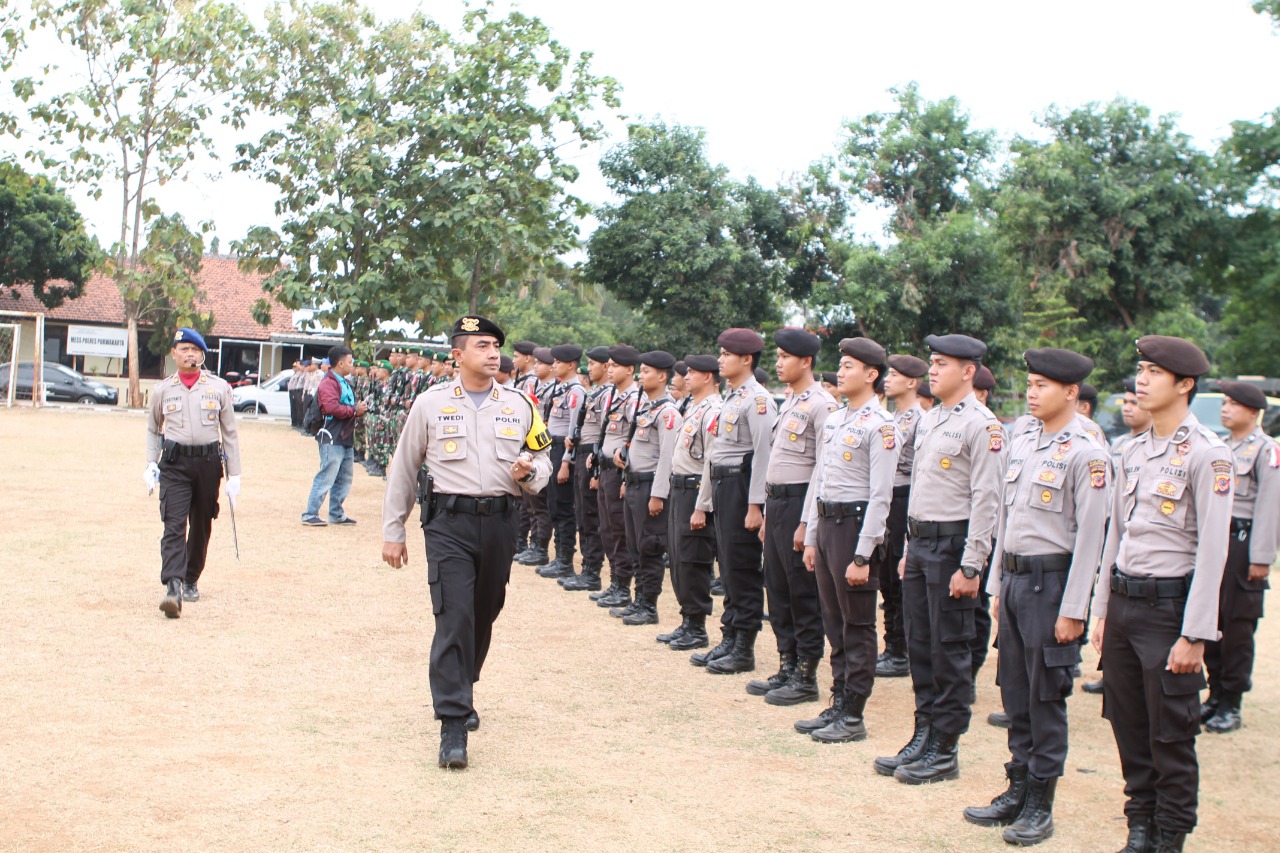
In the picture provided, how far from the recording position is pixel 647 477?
A: 935cm

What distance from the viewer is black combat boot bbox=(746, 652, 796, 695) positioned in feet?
23.6

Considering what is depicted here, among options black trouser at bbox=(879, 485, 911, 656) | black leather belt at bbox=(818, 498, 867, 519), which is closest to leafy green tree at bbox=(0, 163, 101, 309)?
black trouser at bbox=(879, 485, 911, 656)

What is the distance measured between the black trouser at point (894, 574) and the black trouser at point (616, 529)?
7.66 ft

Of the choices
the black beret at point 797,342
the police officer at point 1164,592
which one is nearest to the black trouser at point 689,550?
the black beret at point 797,342

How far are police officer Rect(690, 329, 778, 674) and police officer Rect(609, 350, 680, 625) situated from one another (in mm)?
1347

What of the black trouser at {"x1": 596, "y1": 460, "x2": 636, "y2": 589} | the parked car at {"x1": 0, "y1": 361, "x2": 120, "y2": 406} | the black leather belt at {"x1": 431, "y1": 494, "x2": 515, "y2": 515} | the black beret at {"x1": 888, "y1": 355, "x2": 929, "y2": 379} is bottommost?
the parked car at {"x1": 0, "y1": 361, "x2": 120, "y2": 406}

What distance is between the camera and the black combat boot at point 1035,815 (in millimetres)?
4879

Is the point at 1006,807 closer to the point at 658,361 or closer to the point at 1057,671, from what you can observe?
the point at 1057,671

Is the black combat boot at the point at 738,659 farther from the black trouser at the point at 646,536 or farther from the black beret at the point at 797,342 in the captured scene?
the black beret at the point at 797,342

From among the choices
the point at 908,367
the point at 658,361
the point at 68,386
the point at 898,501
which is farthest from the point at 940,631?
the point at 68,386

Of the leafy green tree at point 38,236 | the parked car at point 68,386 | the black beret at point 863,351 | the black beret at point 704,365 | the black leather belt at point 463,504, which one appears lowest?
the parked car at point 68,386

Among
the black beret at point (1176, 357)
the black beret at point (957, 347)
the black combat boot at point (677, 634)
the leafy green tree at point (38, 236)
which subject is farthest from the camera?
the leafy green tree at point (38, 236)

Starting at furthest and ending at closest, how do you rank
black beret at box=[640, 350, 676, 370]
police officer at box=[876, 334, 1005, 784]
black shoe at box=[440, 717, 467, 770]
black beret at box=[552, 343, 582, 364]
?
black beret at box=[552, 343, 582, 364]
black beret at box=[640, 350, 676, 370]
police officer at box=[876, 334, 1005, 784]
black shoe at box=[440, 717, 467, 770]

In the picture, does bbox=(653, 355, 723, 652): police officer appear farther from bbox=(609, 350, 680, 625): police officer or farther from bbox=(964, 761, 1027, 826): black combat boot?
bbox=(964, 761, 1027, 826): black combat boot
